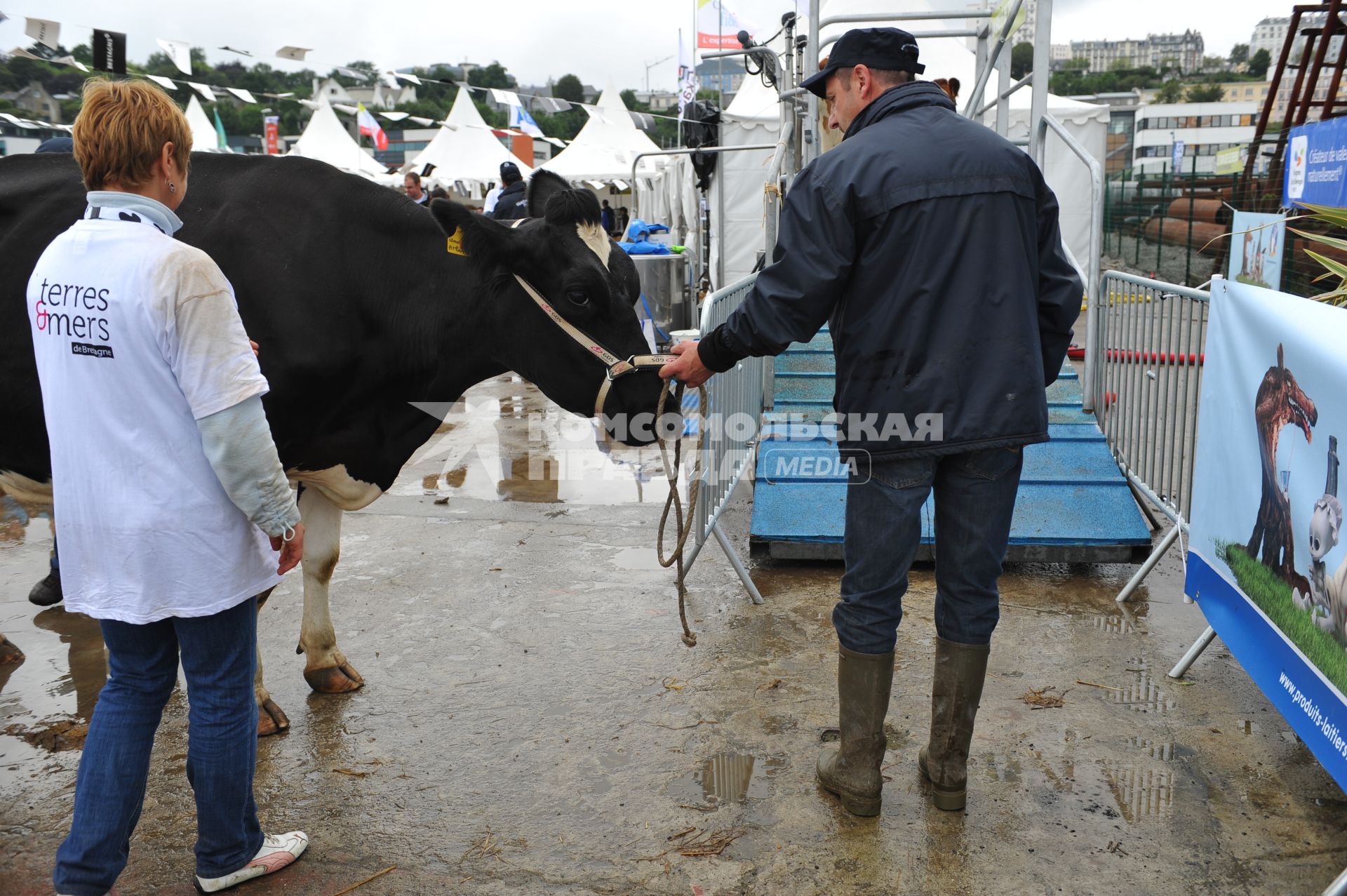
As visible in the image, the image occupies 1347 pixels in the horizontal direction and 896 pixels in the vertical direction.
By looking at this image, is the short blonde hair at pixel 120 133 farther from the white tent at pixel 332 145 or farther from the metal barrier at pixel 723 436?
the white tent at pixel 332 145

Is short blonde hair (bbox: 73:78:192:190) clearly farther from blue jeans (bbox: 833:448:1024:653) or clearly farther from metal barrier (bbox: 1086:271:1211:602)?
metal barrier (bbox: 1086:271:1211:602)

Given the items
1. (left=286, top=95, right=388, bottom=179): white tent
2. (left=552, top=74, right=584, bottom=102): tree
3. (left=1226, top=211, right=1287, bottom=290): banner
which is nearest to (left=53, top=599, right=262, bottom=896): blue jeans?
(left=1226, top=211, right=1287, bottom=290): banner

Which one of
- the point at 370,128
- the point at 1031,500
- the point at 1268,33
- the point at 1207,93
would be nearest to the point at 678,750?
the point at 1031,500

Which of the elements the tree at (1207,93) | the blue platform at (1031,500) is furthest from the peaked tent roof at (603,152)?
the tree at (1207,93)

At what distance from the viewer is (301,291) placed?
10.9 feet

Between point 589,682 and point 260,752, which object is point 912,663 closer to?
point 589,682

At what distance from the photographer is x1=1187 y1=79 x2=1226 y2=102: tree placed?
92.6m

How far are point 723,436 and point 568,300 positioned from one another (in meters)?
1.47

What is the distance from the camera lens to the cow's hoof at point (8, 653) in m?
4.12

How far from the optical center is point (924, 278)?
8.78 feet

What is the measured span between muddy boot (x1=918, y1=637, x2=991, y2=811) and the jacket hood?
1.50 meters

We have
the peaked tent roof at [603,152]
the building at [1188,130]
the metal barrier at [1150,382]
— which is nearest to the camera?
the metal barrier at [1150,382]

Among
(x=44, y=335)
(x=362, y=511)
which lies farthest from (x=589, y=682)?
(x=362, y=511)

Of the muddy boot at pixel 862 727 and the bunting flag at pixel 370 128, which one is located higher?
the bunting flag at pixel 370 128
